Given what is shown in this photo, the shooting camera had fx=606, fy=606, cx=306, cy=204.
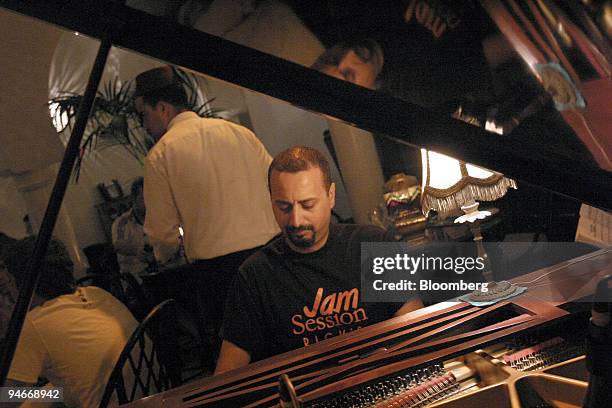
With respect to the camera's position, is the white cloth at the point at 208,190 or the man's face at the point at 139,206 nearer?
the white cloth at the point at 208,190

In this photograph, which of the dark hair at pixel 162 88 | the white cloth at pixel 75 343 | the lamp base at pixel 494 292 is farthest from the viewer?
the dark hair at pixel 162 88

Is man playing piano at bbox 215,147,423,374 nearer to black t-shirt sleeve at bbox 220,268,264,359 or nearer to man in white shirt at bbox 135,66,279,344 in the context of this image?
black t-shirt sleeve at bbox 220,268,264,359

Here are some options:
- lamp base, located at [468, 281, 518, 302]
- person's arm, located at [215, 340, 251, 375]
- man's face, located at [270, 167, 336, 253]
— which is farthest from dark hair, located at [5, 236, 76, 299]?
lamp base, located at [468, 281, 518, 302]

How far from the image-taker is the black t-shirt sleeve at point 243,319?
1.69 metres

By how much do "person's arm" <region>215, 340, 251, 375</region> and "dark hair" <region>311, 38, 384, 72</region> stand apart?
2.69 feet

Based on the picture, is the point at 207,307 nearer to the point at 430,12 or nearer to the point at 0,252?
the point at 0,252

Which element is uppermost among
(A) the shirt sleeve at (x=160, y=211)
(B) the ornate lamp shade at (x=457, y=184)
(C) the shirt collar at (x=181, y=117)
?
(C) the shirt collar at (x=181, y=117)

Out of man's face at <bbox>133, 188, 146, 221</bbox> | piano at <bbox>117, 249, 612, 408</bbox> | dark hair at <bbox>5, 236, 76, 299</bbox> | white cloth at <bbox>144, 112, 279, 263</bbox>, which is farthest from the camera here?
man's face at <bbox>133, 188, 146, 221</bbox>

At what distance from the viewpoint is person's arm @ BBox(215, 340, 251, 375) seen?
167 centimetres

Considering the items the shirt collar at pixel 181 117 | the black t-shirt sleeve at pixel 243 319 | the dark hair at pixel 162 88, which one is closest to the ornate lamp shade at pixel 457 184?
the black t-shirt sleeve at pixel 243 319

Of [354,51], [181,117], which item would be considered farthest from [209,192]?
[354,51]

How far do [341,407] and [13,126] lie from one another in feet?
5.96

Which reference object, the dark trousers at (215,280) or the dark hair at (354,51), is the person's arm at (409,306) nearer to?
the dark trousers at (215,280)

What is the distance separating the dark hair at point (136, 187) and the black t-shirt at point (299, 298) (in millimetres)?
965
